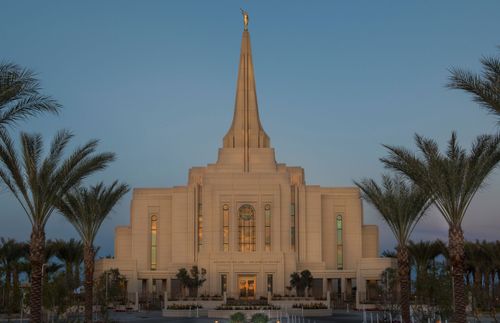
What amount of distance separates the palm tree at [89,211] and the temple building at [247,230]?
29259 millimetres

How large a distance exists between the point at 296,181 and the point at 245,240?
878 cm

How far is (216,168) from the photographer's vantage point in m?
73.3

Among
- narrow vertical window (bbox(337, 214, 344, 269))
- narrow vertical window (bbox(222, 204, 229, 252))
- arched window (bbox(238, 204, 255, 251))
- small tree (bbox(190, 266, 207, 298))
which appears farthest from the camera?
narrow vertical window (bbox(337, 214, 344, 269))

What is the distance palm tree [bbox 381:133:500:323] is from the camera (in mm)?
25406

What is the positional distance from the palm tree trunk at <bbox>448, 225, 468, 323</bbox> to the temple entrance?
40910 mm

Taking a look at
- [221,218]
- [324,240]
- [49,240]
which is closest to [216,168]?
[221,218]

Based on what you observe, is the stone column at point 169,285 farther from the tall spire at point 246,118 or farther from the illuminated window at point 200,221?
the tall spire at point 246,118

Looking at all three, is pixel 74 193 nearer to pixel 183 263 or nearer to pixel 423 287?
pixel 423 287

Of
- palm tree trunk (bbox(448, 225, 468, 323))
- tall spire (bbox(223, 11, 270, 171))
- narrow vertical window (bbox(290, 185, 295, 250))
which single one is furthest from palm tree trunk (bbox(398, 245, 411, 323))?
tall spire (bbox(223, 11, 270, 171))

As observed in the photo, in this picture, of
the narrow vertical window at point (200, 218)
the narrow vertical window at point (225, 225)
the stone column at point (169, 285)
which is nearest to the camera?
the stone column at point (169, 285)

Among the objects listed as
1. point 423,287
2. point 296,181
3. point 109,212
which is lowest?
point 423,287

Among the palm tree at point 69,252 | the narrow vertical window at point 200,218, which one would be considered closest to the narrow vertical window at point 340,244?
the narrow vertical window at point 200,218

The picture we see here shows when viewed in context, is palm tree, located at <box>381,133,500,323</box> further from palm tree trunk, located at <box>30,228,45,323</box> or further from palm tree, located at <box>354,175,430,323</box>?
palm tree trunk, located at <box>30,228,45,323</box>

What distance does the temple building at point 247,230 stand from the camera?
67.0 metres
